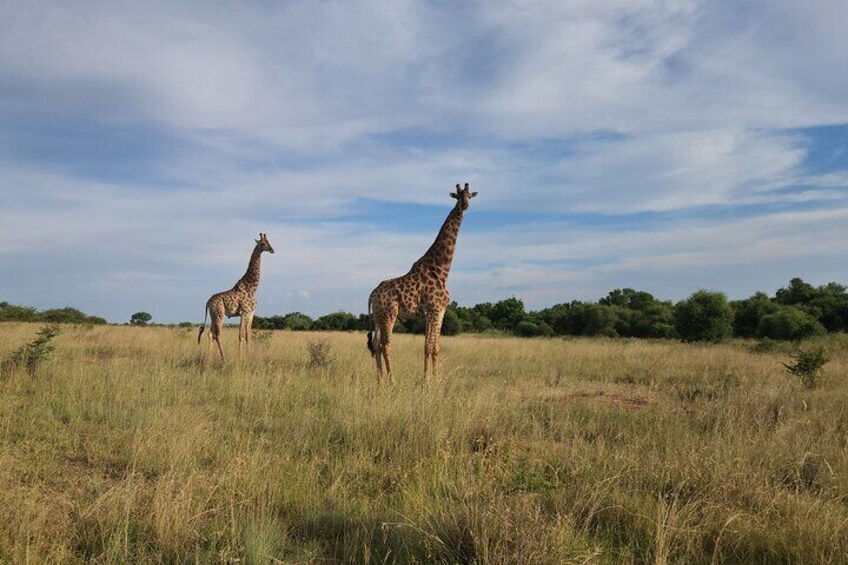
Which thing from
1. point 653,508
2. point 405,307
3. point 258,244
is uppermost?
point 258,244

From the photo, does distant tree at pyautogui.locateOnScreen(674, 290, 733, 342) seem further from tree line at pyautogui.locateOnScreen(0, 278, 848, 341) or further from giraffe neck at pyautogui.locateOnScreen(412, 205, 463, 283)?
giraffe neck at pyautogui.locateOnScreen(412, 205, 463, 283)

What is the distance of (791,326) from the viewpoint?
26312 millimetres

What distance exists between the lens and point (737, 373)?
12.4m

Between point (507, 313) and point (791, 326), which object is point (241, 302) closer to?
point (791, 326)

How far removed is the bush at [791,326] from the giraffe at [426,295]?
22395 mm

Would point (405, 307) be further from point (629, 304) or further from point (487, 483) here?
point (629, 304)

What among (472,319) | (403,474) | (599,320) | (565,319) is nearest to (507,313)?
(472,319)

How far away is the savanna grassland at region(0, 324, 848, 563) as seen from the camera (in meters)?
3.42

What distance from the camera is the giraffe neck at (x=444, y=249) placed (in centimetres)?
996

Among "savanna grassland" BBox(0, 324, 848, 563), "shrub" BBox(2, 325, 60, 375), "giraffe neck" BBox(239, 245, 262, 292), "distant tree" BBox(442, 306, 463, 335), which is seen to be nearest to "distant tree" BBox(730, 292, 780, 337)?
"distant tree" BBox(442, 306, 463, 335)

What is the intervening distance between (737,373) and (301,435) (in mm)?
10436

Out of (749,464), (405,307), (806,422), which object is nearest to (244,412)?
(405,307)

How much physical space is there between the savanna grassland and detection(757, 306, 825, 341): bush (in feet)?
64.1

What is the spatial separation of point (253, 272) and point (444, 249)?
705 centimetres
